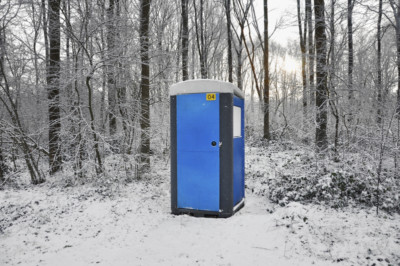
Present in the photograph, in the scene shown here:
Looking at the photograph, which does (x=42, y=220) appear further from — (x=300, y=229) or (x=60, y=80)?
(x=300, y=229)

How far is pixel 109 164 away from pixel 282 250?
474 cm

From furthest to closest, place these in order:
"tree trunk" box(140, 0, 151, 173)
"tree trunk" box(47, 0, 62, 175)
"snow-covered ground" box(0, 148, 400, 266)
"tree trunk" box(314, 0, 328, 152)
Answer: "tree trunk" box(314, 0, 328, 152)
"tree trunk" box(140, 0, 151, 173)
"tree trunk" box(47, 0, 62, 175)
"snow-covered ground" box(0, 148, 400, 266)

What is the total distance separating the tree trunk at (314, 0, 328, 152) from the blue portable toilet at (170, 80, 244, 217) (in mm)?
3796

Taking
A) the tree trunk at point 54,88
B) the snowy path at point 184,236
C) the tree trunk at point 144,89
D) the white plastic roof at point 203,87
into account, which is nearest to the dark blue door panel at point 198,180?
the snowy path at point 184,236

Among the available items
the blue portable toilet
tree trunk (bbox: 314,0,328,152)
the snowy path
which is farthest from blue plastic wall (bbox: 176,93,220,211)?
tree trunk (bbox: 314,0,328,152)

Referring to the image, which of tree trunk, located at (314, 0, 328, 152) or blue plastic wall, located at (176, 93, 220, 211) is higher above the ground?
Answer: tree trunk, located at (314, 0, 328, 152)

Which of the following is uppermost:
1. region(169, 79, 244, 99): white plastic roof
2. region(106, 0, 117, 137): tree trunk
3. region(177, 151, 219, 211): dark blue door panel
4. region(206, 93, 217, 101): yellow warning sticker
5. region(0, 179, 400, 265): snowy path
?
region(106, 0, 117, 137): tree trunk

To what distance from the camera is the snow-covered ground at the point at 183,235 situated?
111 inches

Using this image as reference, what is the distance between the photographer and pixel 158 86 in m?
7.69

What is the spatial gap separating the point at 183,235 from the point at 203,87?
2.15m

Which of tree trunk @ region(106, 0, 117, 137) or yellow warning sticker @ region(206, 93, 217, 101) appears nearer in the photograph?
yellow warning sticker @ region(206, 93, 217, 101)

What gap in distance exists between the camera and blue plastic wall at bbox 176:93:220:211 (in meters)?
3.96

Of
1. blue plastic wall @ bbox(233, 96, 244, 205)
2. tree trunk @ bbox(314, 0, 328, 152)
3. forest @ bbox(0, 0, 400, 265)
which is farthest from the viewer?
tree trunk @ bbox(314, 0, 328, 152)

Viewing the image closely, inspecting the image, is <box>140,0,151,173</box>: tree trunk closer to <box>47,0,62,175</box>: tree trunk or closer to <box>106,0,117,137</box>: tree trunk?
<box>106,0,117,137</box>: tree trunk
